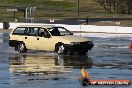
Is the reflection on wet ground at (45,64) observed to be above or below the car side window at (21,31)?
below

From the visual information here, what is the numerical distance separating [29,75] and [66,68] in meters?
2.84

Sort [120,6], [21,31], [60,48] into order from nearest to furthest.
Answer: [60,48], [21,31], [120,6]

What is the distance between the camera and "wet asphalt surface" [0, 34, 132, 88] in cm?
1670

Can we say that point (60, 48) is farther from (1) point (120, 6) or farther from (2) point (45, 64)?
(1) point (120, 6)

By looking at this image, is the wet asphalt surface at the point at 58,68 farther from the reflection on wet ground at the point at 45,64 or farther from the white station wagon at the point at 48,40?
the white station wagon at the point at 48,40

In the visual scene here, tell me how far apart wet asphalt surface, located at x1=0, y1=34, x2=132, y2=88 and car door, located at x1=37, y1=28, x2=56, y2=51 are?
350 millimetres

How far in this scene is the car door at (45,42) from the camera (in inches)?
1126

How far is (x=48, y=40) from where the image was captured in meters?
28.7

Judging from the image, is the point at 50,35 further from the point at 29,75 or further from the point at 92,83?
the point at 92,83

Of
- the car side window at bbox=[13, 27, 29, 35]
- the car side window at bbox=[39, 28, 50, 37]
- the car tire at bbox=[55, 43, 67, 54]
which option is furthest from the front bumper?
the car side window at bbox=[13, 27, 29, 35]

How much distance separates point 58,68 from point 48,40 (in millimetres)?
7736

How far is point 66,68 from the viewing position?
21.1 m

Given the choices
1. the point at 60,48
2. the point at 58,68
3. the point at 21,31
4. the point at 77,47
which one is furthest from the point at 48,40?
the point at 58,68

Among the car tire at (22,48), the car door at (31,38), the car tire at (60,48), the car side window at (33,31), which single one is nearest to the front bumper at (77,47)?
the car tire at (60,48)
